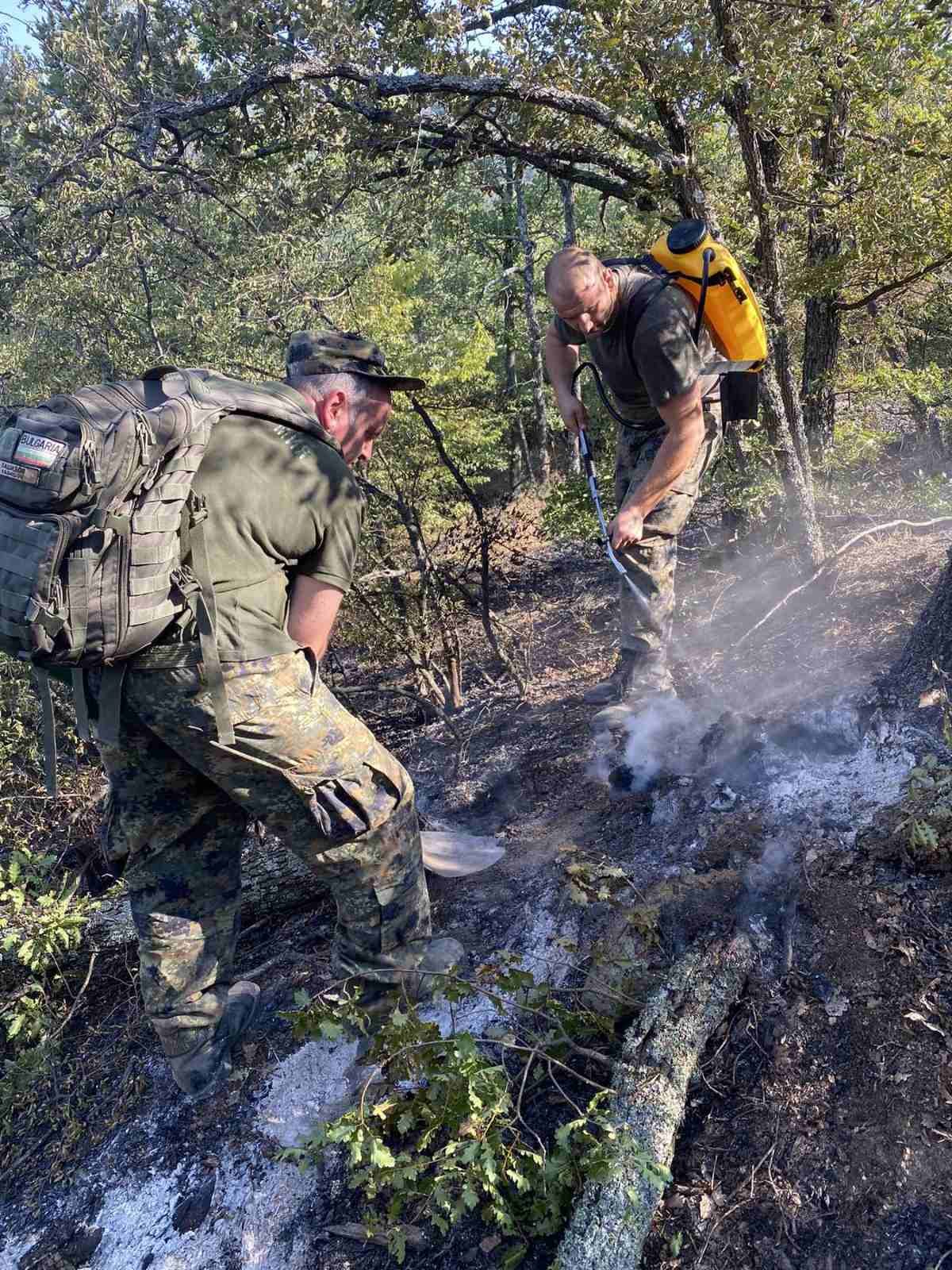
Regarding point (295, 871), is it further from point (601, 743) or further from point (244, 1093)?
point (601, 743)

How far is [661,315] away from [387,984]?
9.54 ft

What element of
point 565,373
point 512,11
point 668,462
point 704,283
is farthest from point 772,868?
point 512,11

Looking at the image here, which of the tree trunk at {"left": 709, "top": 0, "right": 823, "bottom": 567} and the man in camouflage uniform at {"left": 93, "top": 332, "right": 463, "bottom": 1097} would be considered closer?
the man in camouflage uniform at {"left": 93, "top": 332, "right": 463, "bottom": 1097}

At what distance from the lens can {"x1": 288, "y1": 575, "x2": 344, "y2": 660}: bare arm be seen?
265cm

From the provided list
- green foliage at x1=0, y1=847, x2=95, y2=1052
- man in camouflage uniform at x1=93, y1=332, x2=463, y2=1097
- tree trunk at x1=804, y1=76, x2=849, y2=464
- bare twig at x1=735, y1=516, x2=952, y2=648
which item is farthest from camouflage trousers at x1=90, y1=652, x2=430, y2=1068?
tree trunk at x1=804, y1=76, x2=849, y2=464

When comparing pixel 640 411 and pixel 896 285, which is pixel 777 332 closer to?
pixel 896 285

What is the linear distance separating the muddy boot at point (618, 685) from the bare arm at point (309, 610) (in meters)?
2.11

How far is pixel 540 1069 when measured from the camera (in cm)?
238

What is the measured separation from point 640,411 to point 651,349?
608 millimetres

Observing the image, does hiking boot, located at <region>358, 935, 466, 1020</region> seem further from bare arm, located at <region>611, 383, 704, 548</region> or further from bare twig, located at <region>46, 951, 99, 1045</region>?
bare arm, located at <region>611, 383, 704, 548</region>

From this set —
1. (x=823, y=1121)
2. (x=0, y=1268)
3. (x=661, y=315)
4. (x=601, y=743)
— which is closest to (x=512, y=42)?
(x=661, y=315)

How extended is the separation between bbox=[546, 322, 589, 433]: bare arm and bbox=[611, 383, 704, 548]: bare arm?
2.11 feet

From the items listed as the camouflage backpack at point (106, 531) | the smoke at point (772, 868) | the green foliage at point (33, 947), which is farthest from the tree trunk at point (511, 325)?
the camouflage backpack at point (106, 531)

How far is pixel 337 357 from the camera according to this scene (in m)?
2.67
